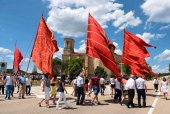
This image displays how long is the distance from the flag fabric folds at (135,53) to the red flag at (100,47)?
3.49m

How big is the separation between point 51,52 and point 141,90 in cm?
601

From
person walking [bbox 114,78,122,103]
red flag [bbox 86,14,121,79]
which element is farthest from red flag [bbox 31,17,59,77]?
person walking [bbox 114,78,122,103]

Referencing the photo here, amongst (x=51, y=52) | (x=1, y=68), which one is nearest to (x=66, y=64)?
(x=1, y=68)

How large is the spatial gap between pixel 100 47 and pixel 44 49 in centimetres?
344

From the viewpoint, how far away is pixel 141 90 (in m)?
17.3

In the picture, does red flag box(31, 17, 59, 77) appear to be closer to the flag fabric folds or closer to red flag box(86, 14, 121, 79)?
red flag box(86, 14, 121, 79)

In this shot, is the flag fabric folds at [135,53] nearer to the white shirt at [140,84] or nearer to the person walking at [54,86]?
the white shirt at [140,84]

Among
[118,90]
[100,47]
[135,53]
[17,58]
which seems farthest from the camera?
[17,58]

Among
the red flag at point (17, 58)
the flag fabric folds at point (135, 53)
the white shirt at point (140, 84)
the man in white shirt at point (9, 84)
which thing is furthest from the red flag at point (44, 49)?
the red flag at point (17, 58)

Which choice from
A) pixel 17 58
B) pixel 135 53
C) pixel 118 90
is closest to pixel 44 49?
pixel 118 90

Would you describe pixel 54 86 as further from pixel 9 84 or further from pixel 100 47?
pixel 9 84

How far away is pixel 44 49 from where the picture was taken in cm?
2067

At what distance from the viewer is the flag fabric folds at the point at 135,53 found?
A: 76.3 feet

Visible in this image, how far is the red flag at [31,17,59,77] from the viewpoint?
20.5 metres
